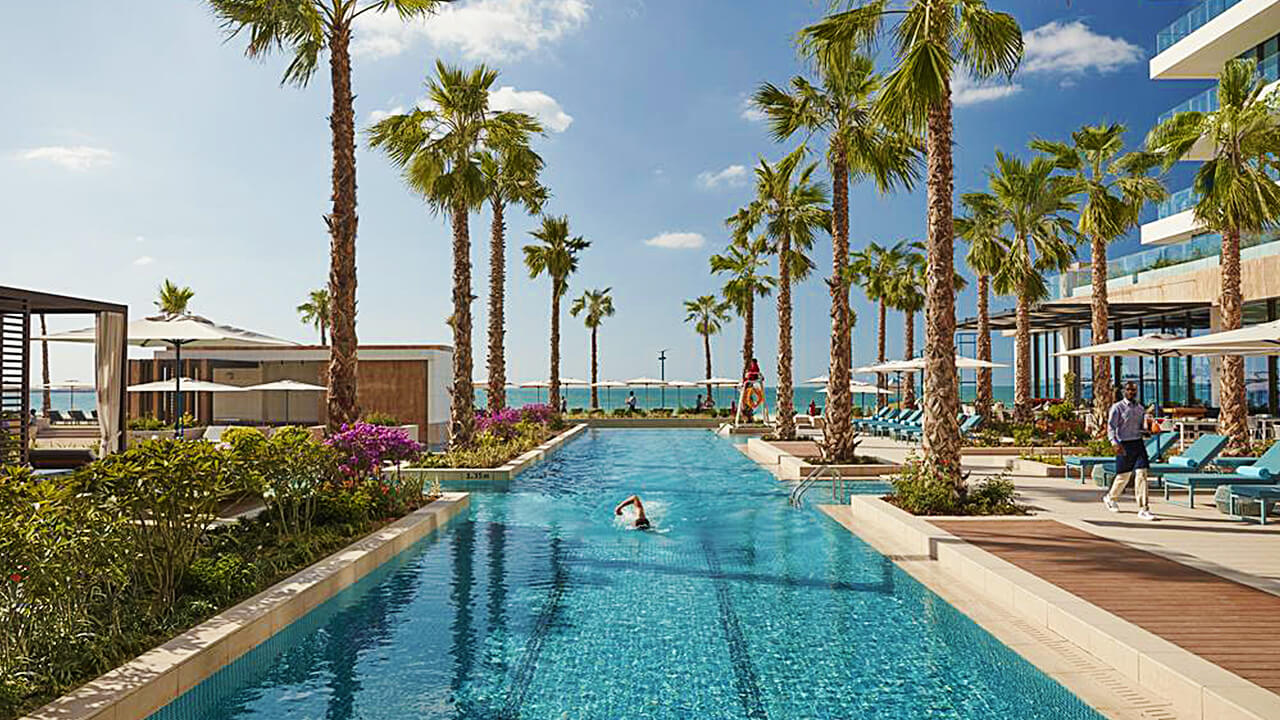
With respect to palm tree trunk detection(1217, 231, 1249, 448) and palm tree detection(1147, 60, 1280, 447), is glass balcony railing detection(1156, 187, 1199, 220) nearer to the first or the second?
palm tree detection(1147, 60, 1280, 447)

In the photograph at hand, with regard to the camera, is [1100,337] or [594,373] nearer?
[1100,337]

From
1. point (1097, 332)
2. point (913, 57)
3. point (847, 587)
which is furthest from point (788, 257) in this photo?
point (847, 587)

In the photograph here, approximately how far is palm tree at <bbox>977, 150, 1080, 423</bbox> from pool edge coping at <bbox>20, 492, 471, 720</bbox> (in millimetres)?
21407

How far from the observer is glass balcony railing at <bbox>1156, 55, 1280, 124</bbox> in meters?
24.5

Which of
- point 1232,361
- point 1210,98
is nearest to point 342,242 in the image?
point 1232,361

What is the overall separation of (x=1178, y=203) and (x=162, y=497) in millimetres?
32635

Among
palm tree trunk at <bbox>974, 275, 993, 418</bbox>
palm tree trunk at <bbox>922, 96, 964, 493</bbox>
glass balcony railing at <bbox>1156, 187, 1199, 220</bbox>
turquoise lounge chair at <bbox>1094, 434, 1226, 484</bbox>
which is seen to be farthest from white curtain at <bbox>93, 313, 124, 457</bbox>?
glass balcony railing at <bbox>1156, 187, 1199, 220</bbox>

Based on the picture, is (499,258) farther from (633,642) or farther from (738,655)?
(738,655)

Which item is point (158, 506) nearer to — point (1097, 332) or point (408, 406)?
point (408, 406)

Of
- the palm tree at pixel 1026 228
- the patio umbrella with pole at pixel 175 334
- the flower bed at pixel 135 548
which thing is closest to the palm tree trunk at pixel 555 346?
the palm tree at pixel 1026 228

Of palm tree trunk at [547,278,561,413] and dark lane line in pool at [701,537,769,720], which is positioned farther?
palm tree trunk at [547,278,561,413]

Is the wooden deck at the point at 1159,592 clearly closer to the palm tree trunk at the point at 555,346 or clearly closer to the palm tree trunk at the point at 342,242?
the palm tree trunk at the point at 342,242

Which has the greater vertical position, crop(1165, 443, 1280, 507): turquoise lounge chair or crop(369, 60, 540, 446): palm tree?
crop(369, 60, 540, 446): palm tree

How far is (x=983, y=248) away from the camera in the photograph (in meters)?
26.8
